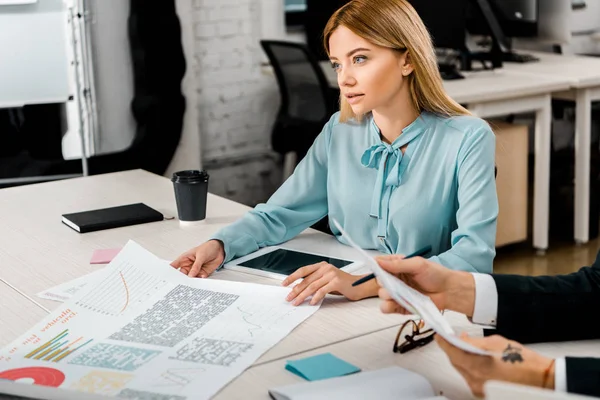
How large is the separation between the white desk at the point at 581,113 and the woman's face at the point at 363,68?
7.72 feet

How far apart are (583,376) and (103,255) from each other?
1.08 metres

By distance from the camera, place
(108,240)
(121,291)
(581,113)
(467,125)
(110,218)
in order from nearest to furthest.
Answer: (121,291)
(467,125)
(108,240)
(110,218)
(581,113)

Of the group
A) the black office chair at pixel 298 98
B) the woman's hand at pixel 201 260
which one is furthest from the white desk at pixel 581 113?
the woman's hand at pixel 201 260

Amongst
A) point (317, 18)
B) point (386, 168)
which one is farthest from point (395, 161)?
point (317, 18)

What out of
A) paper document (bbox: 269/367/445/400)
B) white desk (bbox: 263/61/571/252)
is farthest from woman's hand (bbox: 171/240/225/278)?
white desk (bbox: 263/61/571/252)

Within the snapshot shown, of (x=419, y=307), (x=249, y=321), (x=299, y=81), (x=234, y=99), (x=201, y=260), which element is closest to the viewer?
(x=419, y=307)

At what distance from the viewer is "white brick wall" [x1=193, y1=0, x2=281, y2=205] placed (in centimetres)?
447

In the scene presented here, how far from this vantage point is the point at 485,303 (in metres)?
1.38

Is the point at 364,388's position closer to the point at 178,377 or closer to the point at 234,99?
the point at 178,377

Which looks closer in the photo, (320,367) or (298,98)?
(320,367)

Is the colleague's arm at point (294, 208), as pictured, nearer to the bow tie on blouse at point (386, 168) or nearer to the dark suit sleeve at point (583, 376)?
the bow tie on blouse at point (386, 168)

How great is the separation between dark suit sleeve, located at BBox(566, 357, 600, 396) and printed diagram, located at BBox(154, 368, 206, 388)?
1.66 ft

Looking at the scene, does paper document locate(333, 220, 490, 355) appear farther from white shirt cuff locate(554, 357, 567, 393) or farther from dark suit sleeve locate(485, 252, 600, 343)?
dark suit sleeve locate(485, 252, 600, 343)

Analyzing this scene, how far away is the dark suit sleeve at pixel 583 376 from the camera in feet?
3.72
